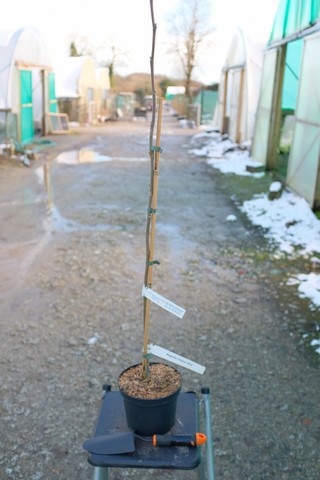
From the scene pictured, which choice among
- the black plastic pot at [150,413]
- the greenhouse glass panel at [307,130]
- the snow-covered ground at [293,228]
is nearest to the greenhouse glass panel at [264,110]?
the greenhouse glass panel at [307,130]

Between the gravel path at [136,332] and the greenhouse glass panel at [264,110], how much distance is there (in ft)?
14.7

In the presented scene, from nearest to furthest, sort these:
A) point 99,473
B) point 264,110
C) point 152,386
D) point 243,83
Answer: point 99,473, point 152,386, point 264,110, point 243,83

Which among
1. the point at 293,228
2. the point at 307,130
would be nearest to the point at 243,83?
the point at 307,130

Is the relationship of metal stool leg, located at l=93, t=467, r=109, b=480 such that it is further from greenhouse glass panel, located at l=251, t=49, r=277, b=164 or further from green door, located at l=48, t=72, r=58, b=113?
green door, located at l=48, t=72, r=58, b=113

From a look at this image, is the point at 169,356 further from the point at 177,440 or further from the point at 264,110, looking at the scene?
the point at 264,110

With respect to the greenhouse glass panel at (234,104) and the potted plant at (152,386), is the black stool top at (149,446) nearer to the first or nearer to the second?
the potted plant at (152,386)

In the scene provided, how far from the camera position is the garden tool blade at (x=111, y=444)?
5.84 ft

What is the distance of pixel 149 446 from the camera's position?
187 centimetres

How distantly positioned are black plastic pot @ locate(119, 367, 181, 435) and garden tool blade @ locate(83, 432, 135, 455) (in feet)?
0.30

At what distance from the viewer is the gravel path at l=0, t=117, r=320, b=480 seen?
284 centimetres

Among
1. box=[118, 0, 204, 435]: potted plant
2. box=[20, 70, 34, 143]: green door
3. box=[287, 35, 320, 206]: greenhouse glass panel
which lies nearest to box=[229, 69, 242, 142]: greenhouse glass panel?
box=[20, 70, 34, 143]: green door

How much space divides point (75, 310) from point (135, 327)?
66 cm

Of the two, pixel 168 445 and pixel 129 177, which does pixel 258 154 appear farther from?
pixel 168 445

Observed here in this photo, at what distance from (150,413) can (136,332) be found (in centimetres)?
219
